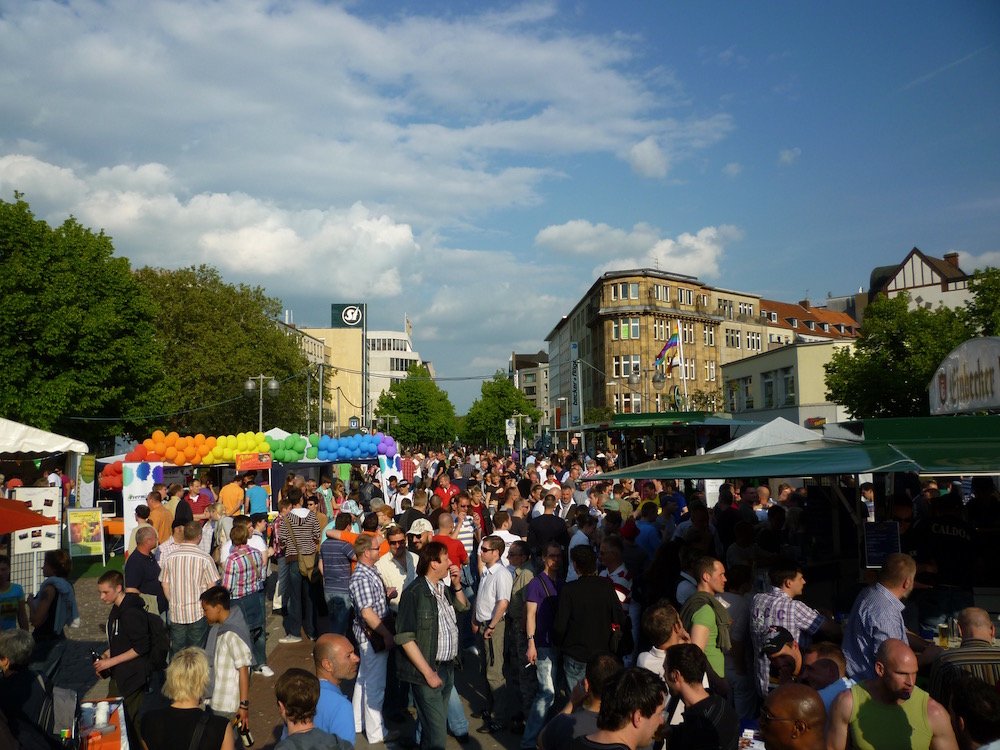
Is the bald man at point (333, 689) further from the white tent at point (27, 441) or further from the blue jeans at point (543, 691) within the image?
the white tent at point (27, 441)

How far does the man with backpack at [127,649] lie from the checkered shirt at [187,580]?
121cm

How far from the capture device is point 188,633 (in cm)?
819

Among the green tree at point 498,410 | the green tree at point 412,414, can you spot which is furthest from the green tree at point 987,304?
the green tree at point 498,410

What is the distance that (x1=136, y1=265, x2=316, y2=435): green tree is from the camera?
4869 cm

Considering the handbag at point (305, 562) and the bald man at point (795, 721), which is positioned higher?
the bald man at point (795, 721)

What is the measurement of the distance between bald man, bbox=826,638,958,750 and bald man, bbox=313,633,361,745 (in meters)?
2.52

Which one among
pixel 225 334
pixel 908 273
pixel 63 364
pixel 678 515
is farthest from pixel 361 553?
pixel 908 273

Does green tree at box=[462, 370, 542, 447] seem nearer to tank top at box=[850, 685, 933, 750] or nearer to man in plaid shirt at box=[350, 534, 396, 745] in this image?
man in plaid shirt at box=[350, 534, 396, 745]

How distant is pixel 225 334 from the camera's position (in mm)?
50406

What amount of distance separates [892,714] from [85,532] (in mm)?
18040

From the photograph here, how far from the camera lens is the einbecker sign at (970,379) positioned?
1446cm

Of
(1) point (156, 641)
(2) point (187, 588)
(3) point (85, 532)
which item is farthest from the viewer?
(3) point (85, 532)

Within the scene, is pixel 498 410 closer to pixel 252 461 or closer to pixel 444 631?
pixel 252 461

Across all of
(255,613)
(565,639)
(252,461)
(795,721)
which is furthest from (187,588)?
(252,461)
